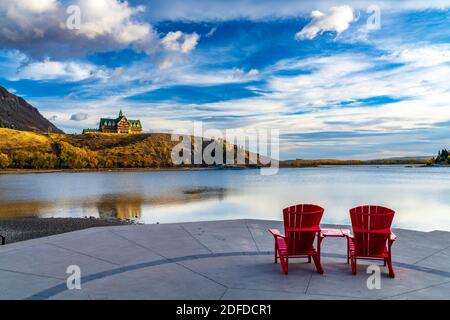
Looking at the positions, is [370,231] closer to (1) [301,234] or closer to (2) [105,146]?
(1) [301,234]

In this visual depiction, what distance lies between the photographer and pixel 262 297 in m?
5.80

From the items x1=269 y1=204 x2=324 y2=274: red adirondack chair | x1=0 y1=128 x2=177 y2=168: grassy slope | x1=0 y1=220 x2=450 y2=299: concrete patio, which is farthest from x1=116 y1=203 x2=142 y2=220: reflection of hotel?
x1=0 y1=128 x2=177 y2=168: grassy slope

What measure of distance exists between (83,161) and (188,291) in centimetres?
15029

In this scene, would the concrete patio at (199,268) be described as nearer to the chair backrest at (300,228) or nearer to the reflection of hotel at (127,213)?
the chair backrest at (300,228)

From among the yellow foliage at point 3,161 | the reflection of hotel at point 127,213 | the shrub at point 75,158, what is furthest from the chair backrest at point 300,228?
the shrub at point 75,158

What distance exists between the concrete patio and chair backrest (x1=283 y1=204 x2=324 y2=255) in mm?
458

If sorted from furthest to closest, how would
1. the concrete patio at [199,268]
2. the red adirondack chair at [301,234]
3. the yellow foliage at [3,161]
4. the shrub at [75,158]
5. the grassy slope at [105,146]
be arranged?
the grassy slope at [105,146]
the shrub at [75,158]
the yellow foliage at [3,161]
the red adirondack chair at [301,234]
the concrete patio at [199,268]

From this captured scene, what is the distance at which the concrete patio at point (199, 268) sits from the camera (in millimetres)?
6043

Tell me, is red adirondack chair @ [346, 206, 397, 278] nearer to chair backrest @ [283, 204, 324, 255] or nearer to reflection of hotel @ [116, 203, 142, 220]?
chair backrest @ [283, 204, 324, 255]

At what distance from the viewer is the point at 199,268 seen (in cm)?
740

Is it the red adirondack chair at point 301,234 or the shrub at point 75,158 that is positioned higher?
the shrub at point 75,158

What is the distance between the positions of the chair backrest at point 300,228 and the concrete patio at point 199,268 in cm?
46

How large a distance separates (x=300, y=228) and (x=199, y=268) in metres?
2.03

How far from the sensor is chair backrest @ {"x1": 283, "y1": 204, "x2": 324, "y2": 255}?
7.00 metres
